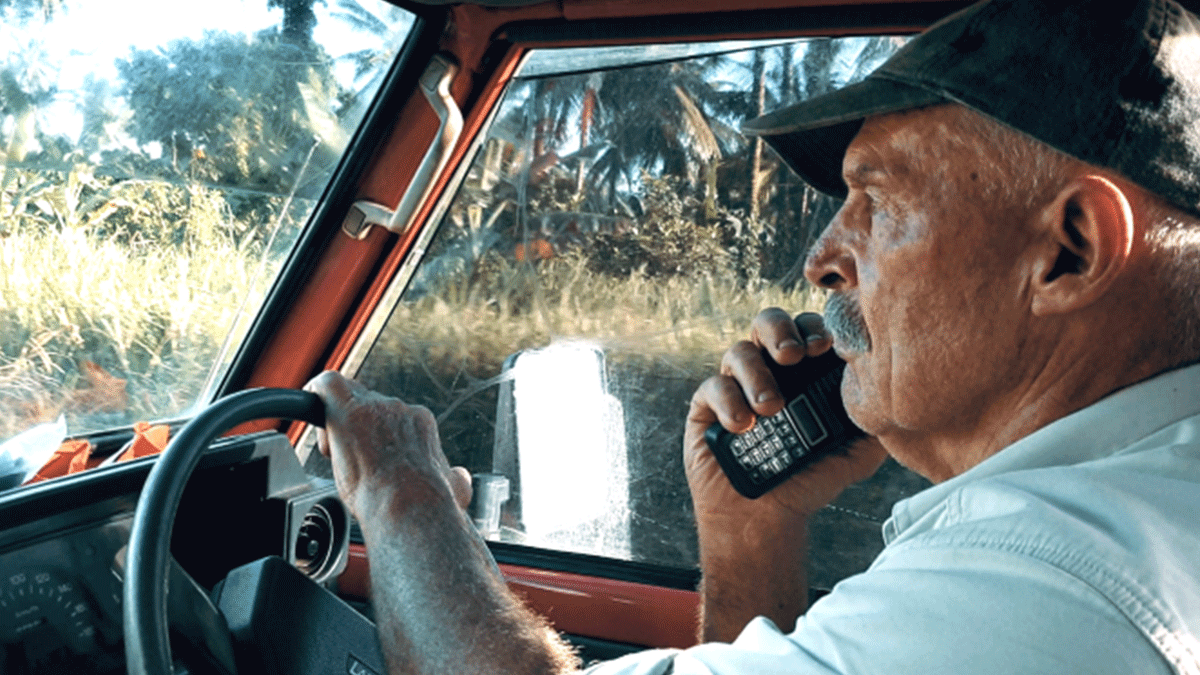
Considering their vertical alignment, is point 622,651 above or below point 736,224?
below

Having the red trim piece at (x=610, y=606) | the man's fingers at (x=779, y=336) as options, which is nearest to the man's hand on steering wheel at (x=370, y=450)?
the man's fingers at (x=779, y=336)

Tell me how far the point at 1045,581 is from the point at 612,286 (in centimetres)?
127

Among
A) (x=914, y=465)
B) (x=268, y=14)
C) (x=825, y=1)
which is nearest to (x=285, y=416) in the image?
(x=914, y=465)

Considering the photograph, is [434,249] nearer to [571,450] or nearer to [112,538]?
[571,450]

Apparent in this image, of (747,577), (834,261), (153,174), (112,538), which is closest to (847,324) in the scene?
(834,261)

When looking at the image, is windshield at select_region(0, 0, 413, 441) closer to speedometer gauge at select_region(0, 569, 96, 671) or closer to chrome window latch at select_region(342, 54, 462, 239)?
chrome window latch at select_region(342, 54, 462, 239)

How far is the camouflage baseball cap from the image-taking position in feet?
3.03

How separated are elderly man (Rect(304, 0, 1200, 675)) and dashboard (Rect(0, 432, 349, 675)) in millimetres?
204

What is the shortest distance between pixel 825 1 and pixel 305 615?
1.18 m

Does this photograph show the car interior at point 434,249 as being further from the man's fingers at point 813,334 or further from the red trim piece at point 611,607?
the man's fingers at point 813,334

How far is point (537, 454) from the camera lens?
2.08 m

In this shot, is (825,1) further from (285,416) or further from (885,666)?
(885,666)

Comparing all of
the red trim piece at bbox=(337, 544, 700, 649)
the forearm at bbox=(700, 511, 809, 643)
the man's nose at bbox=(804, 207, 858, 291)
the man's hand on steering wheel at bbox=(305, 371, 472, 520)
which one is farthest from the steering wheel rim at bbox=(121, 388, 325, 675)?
the red trim piece at bbox=(337, 544, 700, 649)

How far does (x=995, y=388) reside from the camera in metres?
1.01
